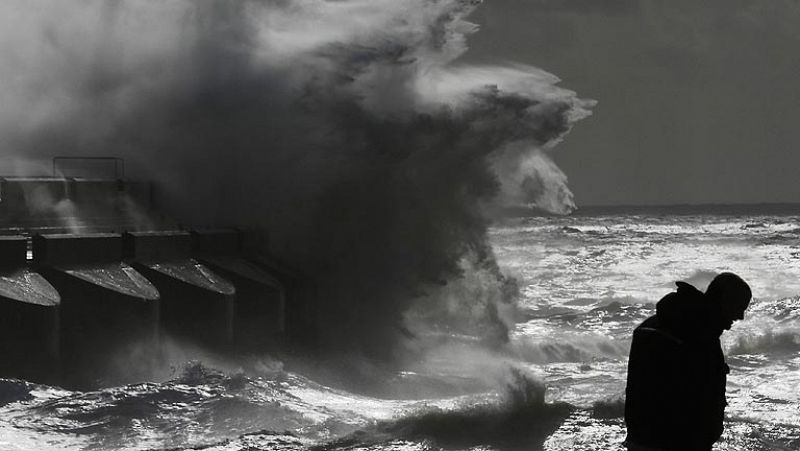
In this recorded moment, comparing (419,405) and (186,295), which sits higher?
(186,295)

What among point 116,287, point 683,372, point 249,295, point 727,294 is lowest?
point 249,295

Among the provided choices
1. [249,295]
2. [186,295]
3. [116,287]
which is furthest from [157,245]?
[116,287]

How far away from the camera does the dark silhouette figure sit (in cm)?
451

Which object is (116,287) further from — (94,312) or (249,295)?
(249,295)

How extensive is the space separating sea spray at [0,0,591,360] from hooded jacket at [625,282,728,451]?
16531mm

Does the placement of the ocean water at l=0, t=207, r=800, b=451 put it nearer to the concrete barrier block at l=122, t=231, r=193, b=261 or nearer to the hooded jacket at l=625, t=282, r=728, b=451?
the concrete barrier block at l=122, t=231, r=193, b=261

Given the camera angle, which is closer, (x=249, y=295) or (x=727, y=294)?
(x=727, y=294)

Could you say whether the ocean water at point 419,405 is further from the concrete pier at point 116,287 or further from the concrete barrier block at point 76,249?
the concrete barrier block at point 76,249

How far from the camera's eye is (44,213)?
2070 centimetres

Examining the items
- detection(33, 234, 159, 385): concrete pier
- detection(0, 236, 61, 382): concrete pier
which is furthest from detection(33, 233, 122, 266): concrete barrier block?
detection(0, 236, 61, 382): concrete pier

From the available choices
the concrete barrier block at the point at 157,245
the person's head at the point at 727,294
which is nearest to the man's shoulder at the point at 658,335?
the person's head at the point at 727,294

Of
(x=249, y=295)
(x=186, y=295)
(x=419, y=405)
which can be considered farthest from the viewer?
(x=249, y=295)

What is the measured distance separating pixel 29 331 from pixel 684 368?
11.0 meters

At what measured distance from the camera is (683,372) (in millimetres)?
4520
